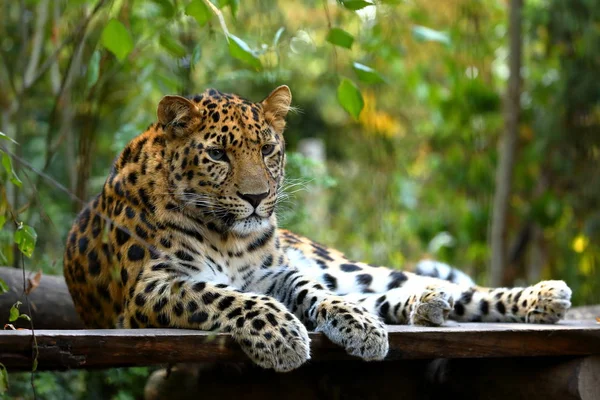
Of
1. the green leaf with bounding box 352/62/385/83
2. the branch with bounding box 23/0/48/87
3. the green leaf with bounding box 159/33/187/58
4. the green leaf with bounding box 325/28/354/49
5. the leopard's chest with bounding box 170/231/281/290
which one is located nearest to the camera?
the green leaf with bounding box 325/28/354/49

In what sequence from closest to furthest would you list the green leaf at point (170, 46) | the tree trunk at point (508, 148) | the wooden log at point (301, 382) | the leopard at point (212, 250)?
the leopard at point (212, 250) < the green leaf at point (170, 46) < the wooden log at point (301, 382) < the tree trunk at point (508, 148)

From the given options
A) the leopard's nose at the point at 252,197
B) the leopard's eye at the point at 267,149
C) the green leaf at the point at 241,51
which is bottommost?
the leopard's nose at the point at 252,197

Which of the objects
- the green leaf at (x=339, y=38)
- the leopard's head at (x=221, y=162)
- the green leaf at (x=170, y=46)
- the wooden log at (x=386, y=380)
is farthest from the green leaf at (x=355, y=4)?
the wooden log at (x=386, y=380)

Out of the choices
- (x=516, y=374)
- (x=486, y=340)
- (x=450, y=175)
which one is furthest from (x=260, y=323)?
(x=450, y=175)

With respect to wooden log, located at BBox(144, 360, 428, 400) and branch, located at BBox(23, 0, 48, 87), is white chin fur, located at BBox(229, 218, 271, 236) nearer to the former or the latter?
wooden log, located at BBox(144, 360, 428, 400)

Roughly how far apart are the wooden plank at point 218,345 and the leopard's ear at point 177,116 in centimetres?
122

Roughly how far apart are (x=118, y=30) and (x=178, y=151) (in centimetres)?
102

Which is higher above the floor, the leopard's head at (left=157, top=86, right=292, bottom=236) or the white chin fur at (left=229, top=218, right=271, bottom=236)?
the leopard's head at (left=157, top=86, right=292, bottom=236)

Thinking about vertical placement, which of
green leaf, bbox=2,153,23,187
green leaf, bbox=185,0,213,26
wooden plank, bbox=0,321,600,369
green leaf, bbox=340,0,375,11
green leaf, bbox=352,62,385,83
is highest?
green leaf, bbox=340,0,375,11

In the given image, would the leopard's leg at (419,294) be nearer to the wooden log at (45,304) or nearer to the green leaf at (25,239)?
the wooden log at (45,304)

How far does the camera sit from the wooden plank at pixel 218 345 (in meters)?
3.14

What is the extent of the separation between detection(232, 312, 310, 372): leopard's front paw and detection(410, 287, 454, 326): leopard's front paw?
0.84 meters

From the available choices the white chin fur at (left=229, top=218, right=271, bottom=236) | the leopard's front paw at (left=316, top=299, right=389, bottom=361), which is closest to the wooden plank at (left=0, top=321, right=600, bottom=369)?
the leopard's front paw at (left=316, top=299, right=389, bottom=361)

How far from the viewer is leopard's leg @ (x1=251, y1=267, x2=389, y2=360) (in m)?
3.65
